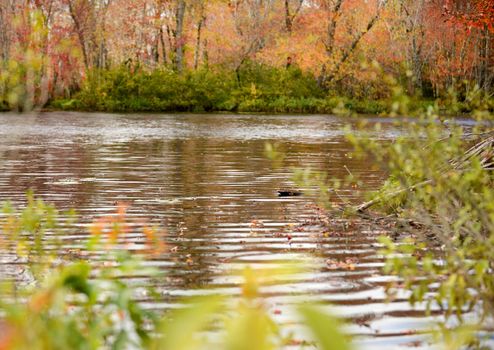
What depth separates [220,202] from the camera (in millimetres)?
10992

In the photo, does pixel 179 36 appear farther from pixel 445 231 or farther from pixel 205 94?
pixel 445 231

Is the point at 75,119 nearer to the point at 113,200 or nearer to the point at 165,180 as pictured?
the point at 165,180

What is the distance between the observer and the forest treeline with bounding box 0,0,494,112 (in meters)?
47.2

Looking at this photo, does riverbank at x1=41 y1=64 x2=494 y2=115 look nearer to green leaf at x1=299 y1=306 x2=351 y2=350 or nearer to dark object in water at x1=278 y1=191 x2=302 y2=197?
dark object in water at x1=278 y1=191 x2=302 y2=197

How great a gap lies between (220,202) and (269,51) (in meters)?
44.0

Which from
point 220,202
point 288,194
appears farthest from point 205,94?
point 220,202

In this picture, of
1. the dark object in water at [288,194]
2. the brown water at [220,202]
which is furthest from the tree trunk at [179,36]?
the dark object in water at [288,194]

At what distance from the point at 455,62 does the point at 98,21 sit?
2295 cm

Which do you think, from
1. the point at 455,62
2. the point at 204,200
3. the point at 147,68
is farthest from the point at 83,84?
the point at 204,200

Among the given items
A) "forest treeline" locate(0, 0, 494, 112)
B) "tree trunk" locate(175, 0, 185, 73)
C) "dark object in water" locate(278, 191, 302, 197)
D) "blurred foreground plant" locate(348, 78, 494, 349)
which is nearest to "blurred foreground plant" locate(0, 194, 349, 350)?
"blurred foreground plant" locate(348, 78, 494, 349)

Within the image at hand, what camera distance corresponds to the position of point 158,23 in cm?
5553

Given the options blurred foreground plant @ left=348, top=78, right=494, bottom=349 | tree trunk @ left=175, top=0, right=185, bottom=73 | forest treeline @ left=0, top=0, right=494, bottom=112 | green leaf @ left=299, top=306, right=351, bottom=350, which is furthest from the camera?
tree trunk @ left=175, top=0, right=185, bottom=73

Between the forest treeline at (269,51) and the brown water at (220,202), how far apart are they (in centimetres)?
2074

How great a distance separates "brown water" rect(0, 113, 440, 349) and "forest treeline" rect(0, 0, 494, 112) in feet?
68.1
